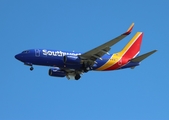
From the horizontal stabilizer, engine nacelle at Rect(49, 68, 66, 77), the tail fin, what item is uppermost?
the tail fin

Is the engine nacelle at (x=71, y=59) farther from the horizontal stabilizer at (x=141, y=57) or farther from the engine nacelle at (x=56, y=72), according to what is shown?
the horizontal stabilizer at (x=141, y=57)

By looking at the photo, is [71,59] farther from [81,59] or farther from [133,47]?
[133,47]

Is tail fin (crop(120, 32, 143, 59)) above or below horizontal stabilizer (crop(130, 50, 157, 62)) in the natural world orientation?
above

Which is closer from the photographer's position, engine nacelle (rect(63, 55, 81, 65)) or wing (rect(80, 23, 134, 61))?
wing (rect(80, 23, 134, 61))

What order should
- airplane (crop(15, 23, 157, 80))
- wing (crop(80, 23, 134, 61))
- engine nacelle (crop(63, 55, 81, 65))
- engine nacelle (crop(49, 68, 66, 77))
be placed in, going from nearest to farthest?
wing (crop(80, 23, 134, 61)), engine nacelle (crop(63, 55, 81, 65)), airplane (crop(15, 23, 157, 80)), engine nacelle (crop(49, 68, 66, 77))

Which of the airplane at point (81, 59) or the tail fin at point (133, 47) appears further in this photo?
the tail fin at point (133, 47)

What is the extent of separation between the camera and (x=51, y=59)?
234ft

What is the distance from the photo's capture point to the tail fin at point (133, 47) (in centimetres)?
7806

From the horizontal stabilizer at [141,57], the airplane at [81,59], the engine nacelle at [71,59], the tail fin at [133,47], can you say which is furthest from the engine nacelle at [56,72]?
the horizontal stabilizer at [141,57]

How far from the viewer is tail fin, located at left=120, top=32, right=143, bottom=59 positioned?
7806cm

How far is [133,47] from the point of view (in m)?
80.0

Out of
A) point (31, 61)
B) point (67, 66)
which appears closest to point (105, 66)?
point (67, 66)

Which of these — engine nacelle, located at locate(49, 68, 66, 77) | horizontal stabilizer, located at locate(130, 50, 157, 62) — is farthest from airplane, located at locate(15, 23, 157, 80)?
engine nacelle, located at locate(49, 68, 66, 77)

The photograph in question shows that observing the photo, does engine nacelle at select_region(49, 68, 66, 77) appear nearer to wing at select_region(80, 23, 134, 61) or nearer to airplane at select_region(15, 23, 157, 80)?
airplane at select_region(15, 23, 157, 80)
